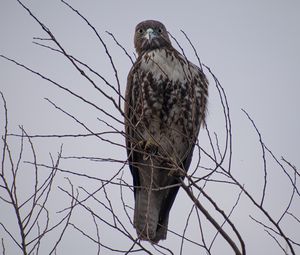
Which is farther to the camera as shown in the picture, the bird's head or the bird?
the bird's head

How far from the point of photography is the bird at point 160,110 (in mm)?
4676

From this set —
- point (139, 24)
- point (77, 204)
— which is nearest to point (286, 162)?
point (77, 204)

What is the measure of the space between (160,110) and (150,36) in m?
1.12

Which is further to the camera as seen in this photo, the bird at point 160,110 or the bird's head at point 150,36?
the bird's head at point 150,36

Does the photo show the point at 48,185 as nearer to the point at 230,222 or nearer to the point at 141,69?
the point at 230,222

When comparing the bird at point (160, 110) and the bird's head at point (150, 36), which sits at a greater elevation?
the bird's head at point (150, 36)

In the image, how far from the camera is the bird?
4.68m

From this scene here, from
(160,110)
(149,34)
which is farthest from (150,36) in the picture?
(160,110)

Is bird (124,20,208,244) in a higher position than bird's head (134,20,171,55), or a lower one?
lower

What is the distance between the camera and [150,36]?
5.47m

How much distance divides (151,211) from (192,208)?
7.49 feet

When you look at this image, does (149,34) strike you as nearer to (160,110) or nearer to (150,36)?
(150,36)

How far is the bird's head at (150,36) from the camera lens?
5.41 m

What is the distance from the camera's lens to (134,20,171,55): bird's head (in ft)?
17.7
